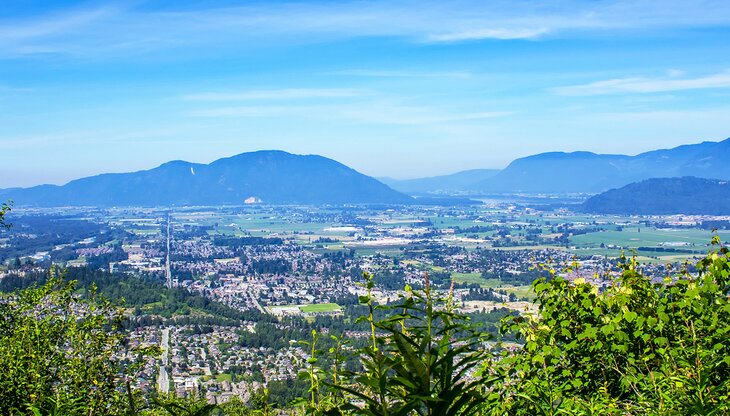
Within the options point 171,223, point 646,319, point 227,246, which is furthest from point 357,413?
point 171,223

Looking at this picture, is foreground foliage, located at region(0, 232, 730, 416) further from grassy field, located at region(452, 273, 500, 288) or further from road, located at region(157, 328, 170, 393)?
grassy field, located at region(452, 273, 500, 288)

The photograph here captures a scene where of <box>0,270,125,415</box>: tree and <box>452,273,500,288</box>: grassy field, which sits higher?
<box>0,270,125,415</box>: tree

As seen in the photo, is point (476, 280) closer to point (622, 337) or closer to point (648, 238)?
point (648, 238)

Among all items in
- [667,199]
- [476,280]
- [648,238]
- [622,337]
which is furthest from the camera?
[667,199]

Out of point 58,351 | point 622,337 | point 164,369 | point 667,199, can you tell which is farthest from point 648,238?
point 622,337

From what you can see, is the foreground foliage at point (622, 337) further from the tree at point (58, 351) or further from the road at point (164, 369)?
the road at point (164, 369)

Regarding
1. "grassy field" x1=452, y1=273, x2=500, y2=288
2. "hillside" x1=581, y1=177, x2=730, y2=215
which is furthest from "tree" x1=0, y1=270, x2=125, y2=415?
"hillside" x1=581, y1=177, x2=730, y2=215

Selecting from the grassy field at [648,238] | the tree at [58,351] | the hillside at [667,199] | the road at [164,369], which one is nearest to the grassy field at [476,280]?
the grassy field at [648,238]

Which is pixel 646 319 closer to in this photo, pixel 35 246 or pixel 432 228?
pixel 35 246
